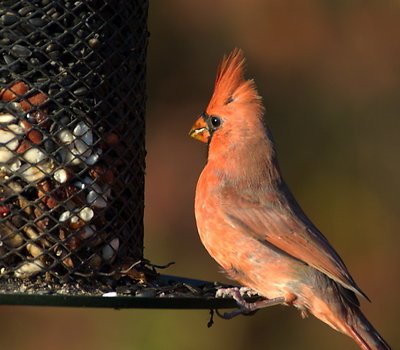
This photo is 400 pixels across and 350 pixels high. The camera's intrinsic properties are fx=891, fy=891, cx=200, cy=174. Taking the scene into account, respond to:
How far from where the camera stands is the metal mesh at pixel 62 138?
411 centimetres

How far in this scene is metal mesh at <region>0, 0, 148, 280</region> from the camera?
4.11 metres

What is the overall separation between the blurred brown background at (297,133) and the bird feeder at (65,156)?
2569 mm

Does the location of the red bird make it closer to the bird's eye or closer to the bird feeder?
the bird's eye

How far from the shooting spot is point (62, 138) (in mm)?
4195

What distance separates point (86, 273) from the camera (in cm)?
422

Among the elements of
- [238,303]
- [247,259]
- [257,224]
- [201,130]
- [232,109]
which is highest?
[232,109]

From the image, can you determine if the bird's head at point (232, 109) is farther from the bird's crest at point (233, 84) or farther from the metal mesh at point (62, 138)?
the metal mesh at point (62, 138)

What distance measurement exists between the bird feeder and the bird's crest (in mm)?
638

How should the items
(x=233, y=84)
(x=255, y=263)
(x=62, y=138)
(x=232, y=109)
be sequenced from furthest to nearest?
(x=232, y=109), (x=233, y=84), (x=255, y=263), (x=62, y=138)

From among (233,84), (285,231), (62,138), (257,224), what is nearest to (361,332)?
(285,231)

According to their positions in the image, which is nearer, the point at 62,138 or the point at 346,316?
the point at 62,138

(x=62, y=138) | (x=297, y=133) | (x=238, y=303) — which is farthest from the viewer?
(x=297, y=133)

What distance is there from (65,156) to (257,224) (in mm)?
1199

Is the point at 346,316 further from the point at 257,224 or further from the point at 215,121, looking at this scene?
the point at 215,121
